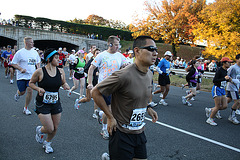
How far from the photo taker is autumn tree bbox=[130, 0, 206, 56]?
31.5 meters

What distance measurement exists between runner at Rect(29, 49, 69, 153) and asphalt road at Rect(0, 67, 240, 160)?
45cm

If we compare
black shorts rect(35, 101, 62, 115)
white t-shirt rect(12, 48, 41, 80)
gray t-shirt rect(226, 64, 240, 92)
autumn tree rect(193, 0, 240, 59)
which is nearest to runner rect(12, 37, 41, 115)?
white t-shirt rect(12, 48, 41, 80)

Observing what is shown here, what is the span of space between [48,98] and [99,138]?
5.31ft

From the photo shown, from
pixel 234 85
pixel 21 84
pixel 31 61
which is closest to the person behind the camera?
pixel 21 84

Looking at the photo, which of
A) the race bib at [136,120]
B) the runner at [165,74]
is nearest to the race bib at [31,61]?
the runner at [165,74]

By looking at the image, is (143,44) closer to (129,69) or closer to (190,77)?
(129,69)

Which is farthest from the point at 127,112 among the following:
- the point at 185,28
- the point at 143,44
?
the point at 185,28

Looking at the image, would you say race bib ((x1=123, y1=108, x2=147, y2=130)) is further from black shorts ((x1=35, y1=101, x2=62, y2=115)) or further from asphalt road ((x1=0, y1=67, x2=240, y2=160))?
black shorts ((x1=35, y1=101, x2=62, y2=115))

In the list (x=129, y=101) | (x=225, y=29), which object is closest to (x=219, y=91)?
(x=129, y=101)

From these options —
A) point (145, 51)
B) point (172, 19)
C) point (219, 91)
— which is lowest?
point (219, 91)

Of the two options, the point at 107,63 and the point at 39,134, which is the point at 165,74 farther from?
the point at 39,134

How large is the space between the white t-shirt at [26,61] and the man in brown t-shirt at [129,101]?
15.4 feet

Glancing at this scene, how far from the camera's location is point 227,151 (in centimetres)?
436

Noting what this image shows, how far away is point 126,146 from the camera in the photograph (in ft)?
7.64
